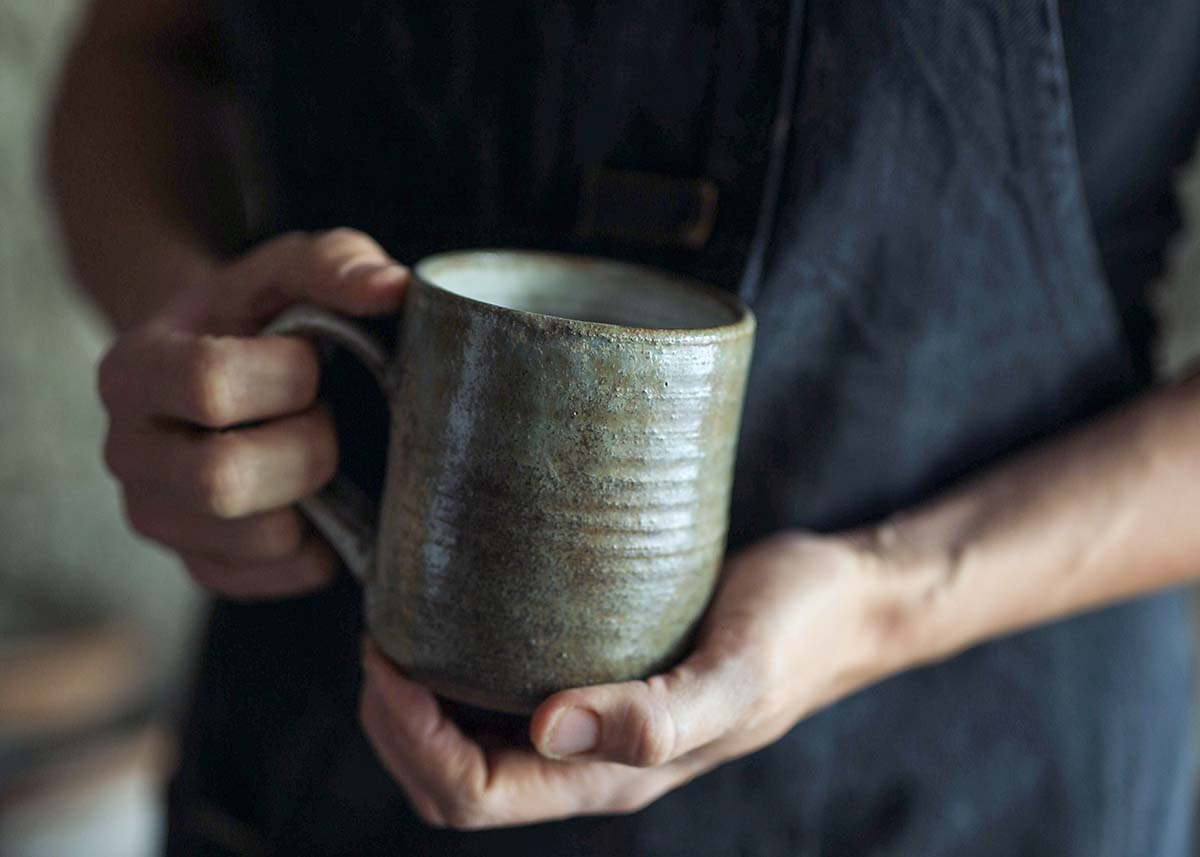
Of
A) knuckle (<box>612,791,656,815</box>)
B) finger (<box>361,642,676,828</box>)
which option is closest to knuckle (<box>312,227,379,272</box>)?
finger (<box>361,642,676,828</box>)

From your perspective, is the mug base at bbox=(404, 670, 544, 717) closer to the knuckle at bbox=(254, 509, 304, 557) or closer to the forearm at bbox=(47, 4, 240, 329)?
the knuckle at bbox=(254, 509, 304, 557)

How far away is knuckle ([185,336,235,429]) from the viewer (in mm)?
544

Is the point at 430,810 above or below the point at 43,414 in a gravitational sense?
above

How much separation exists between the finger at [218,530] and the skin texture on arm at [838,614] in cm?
9

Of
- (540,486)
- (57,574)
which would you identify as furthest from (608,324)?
(57,574)

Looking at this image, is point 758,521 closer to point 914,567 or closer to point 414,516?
point 914,567

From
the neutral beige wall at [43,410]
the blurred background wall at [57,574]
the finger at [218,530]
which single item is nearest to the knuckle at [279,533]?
the finger at [218,530]

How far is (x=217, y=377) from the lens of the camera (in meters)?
0.54

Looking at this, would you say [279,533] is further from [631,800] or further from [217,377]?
[631,800]

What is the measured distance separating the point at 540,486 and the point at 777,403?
25 cm

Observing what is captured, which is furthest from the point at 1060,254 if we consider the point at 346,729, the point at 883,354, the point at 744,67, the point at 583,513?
the point at 346,729

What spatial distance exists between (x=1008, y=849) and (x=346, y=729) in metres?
0.49

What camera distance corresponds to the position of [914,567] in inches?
25.9

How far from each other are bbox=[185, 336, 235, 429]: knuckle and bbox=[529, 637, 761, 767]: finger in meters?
0.23
